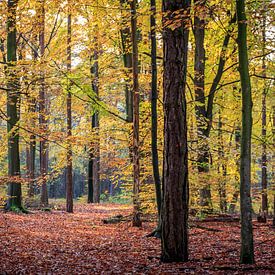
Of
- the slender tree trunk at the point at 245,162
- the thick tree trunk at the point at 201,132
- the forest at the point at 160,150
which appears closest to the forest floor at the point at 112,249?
the forest at the point at 160,150

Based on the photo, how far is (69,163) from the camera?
1734 cm

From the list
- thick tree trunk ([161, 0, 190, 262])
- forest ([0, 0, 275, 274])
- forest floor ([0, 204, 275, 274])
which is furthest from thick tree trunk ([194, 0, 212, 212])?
thick tree trunk ([161, 0, 190, 262])

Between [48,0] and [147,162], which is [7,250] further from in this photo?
[48,0]

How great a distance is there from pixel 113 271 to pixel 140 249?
91.1 inches

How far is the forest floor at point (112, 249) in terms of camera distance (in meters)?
6.71

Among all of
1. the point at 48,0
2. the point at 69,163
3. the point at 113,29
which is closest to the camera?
the point at 48,0

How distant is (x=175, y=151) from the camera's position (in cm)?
693

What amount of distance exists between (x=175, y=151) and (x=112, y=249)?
3.45 metres

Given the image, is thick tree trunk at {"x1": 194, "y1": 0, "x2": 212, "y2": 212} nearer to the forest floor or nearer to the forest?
→ the forest

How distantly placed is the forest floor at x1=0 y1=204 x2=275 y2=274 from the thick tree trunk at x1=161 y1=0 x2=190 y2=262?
419 mm

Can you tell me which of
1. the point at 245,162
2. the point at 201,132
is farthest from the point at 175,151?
the point at 201,132

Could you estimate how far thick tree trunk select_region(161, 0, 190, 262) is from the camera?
6.92 metres

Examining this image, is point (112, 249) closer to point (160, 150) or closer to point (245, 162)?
point (160, 150)

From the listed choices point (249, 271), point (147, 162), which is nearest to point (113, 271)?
point (249, 271)
